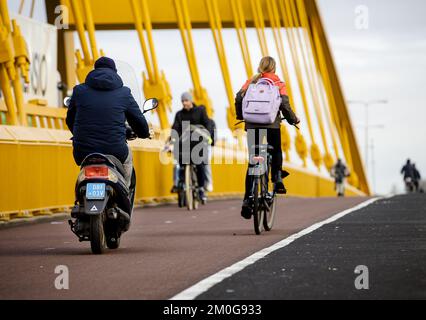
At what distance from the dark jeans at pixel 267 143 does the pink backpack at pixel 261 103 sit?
0.46ft

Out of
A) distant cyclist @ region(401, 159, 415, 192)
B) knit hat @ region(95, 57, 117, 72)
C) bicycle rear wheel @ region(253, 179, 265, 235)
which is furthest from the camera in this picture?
distant cyclist @ region(401, 159, 415, 192)

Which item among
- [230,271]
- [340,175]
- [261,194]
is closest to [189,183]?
[261,194]

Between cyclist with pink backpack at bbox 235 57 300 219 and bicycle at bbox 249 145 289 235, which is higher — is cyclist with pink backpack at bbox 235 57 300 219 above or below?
above

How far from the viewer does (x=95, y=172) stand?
11.5 meters

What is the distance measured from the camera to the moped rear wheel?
11430mm

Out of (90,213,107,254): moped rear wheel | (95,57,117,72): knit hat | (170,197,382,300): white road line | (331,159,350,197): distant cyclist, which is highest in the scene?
(331,159,350,197): distant cyclist

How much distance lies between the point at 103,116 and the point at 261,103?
247 centimetres

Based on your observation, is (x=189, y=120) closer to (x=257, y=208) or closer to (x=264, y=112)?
(x=264, y=112)

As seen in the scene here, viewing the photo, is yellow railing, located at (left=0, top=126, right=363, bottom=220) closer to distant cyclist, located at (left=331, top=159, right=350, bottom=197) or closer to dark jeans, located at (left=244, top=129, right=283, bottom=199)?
dark jeans, located at (left=244, top=129, right=283, bottom=199)

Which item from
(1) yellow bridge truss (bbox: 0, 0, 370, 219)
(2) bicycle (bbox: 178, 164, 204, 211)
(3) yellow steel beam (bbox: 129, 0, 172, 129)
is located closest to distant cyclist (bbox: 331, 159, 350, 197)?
(1) yellow bridge truss (bbox: 0, 0, 370, 219)

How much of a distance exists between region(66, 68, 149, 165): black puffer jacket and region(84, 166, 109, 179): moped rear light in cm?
40

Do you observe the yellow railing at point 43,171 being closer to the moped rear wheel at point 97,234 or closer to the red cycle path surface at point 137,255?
the red cycle path surface at point 137,255

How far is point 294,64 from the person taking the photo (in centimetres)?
5459

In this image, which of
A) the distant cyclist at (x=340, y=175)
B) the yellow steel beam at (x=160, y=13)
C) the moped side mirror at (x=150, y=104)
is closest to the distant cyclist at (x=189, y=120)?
the moped side mirror at (x=150, y=104)
